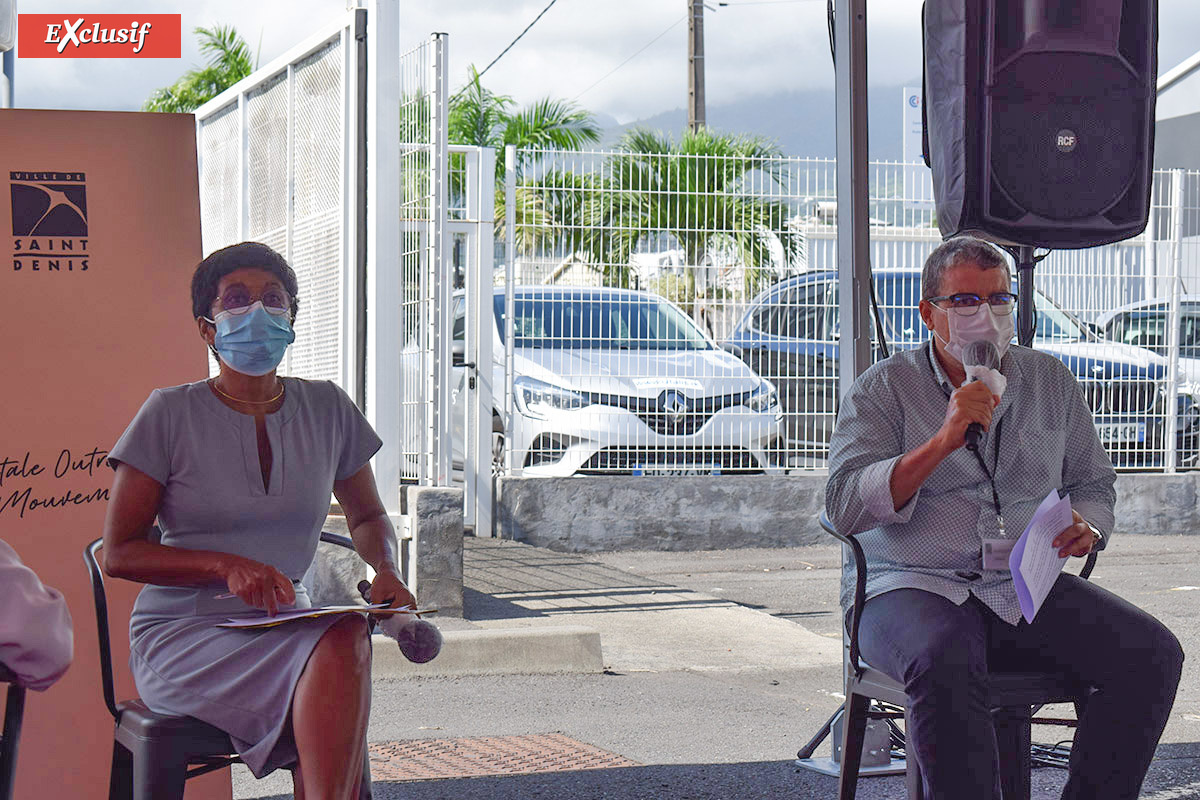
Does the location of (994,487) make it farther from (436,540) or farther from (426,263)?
(426,263)

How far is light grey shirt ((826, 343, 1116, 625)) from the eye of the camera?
10.8ft

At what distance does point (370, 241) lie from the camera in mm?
6047

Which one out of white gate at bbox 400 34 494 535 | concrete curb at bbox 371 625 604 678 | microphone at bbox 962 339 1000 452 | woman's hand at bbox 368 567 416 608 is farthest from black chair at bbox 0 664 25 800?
white gate at bbox 400 34 494 535

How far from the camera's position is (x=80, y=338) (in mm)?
3359

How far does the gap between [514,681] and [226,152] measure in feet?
10.9

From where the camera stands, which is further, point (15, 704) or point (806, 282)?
point (806, 282)

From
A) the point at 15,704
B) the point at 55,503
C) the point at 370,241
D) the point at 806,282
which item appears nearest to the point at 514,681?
the point at 370,241

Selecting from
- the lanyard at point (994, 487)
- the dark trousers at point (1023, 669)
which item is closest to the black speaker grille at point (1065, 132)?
the lanyard at point (994, 487)

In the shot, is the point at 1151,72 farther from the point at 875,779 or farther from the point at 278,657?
the point at 278,657

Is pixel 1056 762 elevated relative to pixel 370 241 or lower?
lower

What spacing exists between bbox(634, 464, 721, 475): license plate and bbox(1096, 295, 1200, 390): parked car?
9.96 feet

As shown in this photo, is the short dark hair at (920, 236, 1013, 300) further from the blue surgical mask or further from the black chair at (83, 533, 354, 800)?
the black chair at (83, 533, 354, 800)

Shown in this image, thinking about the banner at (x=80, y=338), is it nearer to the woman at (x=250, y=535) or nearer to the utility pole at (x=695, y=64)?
the woman at (x=250, y=535)

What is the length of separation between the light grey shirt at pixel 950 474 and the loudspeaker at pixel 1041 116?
584mm
